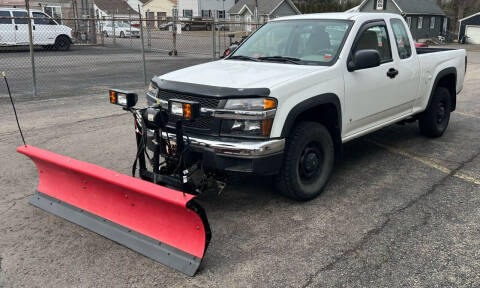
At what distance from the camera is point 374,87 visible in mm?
5160

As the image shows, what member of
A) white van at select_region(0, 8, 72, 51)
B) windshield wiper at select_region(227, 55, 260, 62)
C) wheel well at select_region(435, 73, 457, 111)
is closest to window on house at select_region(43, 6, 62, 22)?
white van at select_region(0, 8, 72, 51)

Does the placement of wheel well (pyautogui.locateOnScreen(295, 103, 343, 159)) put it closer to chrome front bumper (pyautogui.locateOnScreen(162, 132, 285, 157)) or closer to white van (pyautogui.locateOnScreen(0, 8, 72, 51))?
chrome front bumper (pyautogui.locateOnScreen(162, 132, 285, 157))

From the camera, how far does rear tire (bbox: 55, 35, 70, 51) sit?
2112 cm

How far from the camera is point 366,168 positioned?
5688 mm

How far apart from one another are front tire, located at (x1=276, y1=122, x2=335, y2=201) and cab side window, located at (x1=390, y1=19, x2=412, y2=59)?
1949 millimetres

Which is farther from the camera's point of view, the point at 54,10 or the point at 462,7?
the point at 462,7

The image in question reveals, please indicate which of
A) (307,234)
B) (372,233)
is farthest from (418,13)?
(307,234)

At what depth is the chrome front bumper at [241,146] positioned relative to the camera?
3828 millimetres

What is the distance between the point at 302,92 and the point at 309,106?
16 centimetres

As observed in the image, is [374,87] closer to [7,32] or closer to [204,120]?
[204,120]

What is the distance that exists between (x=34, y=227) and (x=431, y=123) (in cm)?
560

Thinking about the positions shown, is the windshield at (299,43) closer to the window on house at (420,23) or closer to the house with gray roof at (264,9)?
the house with gray roof at (264,9)

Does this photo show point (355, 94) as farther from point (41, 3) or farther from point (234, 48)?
point (41, 3)

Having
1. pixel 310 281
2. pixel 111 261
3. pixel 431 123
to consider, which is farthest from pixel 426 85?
pixel 111 261
